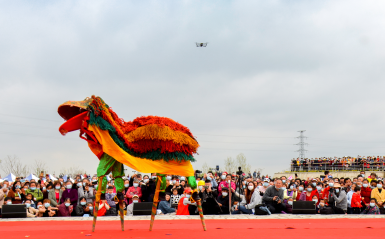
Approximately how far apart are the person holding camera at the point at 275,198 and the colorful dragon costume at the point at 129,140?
533cm

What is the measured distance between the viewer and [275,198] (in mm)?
10859

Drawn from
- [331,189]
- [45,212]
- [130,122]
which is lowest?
[45,212]

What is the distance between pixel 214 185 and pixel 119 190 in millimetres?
8130

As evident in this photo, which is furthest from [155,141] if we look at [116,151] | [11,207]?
[11,207]

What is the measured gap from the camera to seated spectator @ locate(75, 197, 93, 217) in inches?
458

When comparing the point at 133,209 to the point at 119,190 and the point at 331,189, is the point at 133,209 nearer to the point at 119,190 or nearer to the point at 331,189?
the point at 119,190

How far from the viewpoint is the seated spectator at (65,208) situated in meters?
11.5

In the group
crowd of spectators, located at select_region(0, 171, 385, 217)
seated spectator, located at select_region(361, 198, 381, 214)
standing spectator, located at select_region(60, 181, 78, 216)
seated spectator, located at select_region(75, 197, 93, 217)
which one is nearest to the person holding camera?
crowd of spectators, located at select_region(0, 171, 385, 217)

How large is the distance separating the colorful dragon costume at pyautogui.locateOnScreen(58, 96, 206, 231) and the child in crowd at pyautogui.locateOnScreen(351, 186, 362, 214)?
746 cm

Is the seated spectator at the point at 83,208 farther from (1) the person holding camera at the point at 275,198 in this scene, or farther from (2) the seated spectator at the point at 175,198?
(1) the person holding camera at the point at 275,198

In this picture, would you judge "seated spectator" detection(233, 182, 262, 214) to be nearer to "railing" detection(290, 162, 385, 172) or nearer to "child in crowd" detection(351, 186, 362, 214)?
"child in crowd" detection(351, 186, 362, 214)

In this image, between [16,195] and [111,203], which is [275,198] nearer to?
Result: [111,203]

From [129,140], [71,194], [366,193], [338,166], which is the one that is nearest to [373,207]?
[366,193]

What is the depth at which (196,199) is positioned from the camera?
20.2ft
